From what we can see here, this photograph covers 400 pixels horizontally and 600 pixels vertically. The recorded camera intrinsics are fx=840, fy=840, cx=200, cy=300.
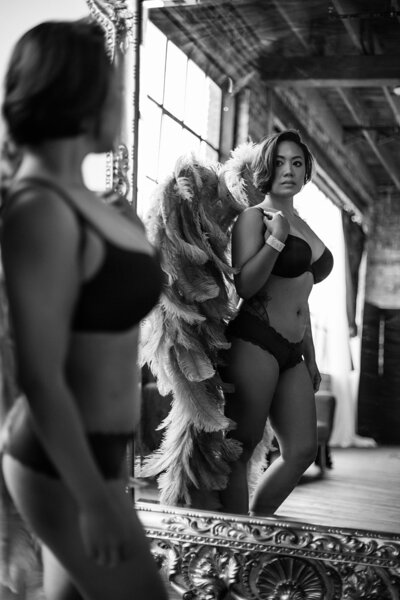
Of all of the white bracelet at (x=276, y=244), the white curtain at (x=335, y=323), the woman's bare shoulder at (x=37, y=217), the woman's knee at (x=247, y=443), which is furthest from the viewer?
the woman's knee at (x=247, y=443)

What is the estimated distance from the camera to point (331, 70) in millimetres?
2520

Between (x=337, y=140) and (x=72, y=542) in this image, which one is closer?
(x=72, y=542)

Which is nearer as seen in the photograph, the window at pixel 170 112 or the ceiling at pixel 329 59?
the ceiling at pixel 329 59

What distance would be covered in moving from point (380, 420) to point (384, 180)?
689 millimetres

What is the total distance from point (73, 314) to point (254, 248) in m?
1.63

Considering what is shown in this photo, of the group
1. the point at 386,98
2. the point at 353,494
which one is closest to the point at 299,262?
the point at 386,98

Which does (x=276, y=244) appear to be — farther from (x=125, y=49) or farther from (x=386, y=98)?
(x=125, y=49)

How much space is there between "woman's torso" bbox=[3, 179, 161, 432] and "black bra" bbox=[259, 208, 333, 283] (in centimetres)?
147

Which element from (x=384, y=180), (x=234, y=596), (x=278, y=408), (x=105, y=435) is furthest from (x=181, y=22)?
(x=105, y=435)

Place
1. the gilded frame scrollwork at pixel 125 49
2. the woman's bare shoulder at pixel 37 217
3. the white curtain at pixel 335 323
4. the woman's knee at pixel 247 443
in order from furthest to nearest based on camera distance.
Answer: the gilded frame scrollwork at pixel 125 49 < the woman's knee at pixel 247 443 < the white curtain at pixel 335 323 < the woman's bare shoulder at pixel 37 217

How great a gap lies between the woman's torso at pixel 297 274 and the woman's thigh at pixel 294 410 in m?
0.12

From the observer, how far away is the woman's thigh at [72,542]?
0.99 metres

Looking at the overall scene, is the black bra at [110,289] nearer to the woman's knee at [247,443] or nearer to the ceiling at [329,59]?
the ceiling at [329,59]

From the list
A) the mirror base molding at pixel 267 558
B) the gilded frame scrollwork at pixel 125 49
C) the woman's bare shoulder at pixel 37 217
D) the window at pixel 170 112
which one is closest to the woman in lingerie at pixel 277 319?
the mirror base molding at pixel 267 558
